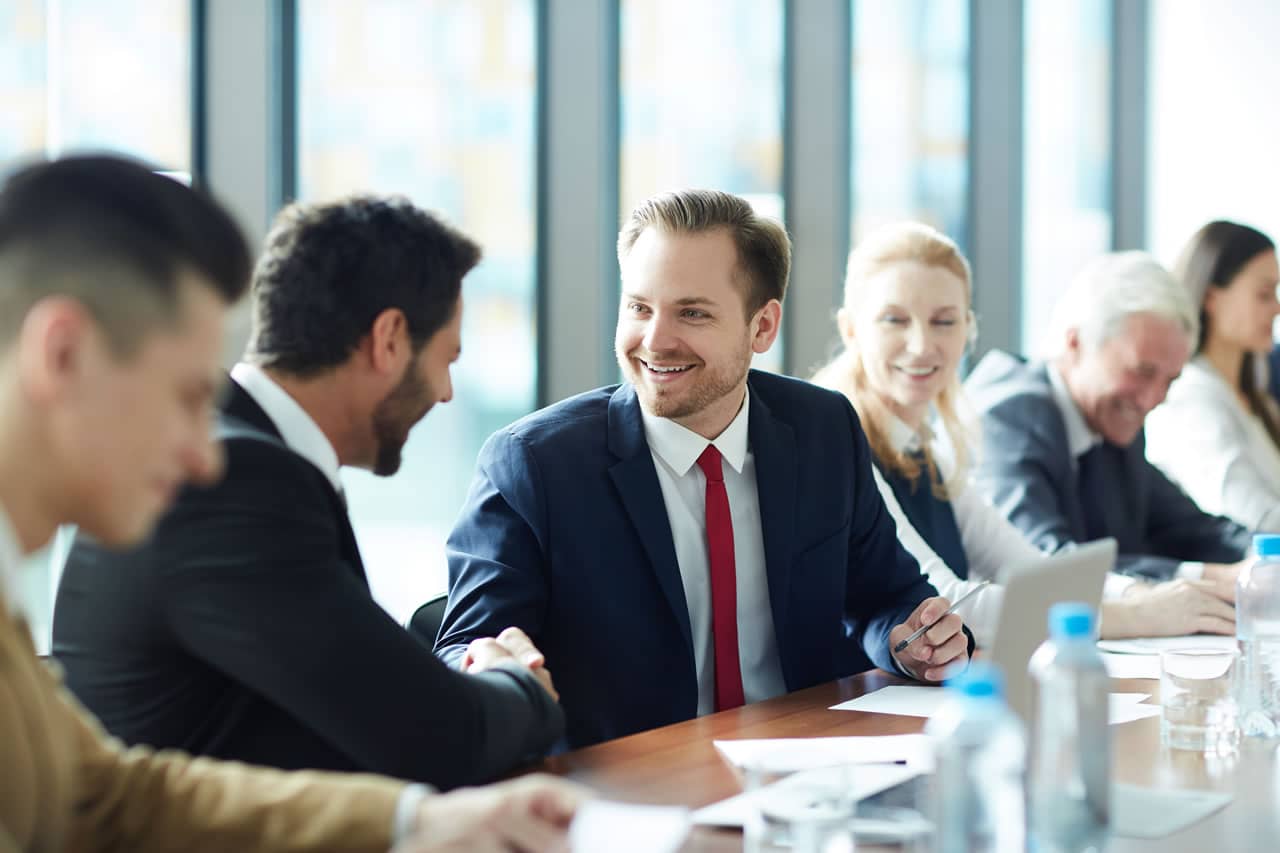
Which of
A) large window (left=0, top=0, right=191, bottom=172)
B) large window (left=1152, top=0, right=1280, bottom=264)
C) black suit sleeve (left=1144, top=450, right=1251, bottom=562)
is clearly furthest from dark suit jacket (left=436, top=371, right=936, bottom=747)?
large window (left=1152, top=0, right=1280, bottom=264)

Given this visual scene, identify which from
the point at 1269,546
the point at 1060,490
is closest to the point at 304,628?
the point at 1269,546

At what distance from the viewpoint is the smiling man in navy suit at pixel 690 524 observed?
213 centimetres

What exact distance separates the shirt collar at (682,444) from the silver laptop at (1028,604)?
0.76 m

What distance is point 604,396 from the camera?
7.72 ft

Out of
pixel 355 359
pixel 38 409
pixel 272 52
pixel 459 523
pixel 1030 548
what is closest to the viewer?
pixel 38 409

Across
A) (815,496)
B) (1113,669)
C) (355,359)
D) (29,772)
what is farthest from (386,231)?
(1113,669)

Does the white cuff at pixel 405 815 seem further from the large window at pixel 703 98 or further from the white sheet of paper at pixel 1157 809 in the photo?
the large window at pixel 703 98

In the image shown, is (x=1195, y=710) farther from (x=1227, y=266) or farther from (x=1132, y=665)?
(x=1227, y=266)

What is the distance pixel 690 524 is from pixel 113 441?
4.29ft

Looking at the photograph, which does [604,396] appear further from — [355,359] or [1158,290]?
[1158,290]

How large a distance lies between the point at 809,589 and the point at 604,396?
0.48m

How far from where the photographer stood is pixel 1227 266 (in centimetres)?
426

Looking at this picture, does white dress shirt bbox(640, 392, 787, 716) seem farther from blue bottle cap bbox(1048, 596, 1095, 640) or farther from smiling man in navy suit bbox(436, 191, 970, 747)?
blue bottle cap bbox(1048, 596, 1095, 640)

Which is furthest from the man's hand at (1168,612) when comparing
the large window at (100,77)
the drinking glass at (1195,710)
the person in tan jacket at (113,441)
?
the large window at (100,77)
